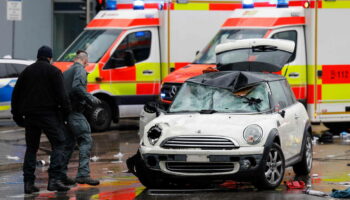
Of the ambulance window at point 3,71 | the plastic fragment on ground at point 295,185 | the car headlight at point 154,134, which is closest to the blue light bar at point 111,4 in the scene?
the ambulance window at point 3,71

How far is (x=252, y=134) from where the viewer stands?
37.1ft

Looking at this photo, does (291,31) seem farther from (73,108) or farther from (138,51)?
(73,108)

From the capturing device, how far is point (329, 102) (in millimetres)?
18625

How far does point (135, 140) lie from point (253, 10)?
3.43m

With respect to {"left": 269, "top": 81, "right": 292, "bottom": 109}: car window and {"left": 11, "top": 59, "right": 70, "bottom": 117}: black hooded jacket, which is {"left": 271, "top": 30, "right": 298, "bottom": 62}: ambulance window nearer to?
{"left": 269, "top": 81, "right": 292, "bottom": 109}: car window

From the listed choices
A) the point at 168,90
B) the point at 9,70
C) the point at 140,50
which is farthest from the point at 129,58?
the point at 9,70

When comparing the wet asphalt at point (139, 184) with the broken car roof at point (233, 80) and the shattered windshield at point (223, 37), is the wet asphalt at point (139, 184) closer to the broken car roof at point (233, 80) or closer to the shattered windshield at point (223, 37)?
the broken car roof at point (233, 80)

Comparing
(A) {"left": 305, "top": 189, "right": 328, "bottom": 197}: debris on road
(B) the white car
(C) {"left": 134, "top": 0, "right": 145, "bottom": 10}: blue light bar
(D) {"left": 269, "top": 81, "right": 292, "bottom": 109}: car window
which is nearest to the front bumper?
(A) {"left": 305, "top": 189, "right": 328, "bottom": 197}: debris on road

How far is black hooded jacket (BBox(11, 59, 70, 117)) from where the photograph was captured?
37.9 ft

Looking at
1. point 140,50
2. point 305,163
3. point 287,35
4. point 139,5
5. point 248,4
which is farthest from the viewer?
point 139,5

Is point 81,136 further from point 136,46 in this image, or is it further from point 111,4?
point 111,4

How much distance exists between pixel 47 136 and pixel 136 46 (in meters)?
9.14

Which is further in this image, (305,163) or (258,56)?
(258,56)

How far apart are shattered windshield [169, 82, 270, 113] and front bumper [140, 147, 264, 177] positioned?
0.98 m
